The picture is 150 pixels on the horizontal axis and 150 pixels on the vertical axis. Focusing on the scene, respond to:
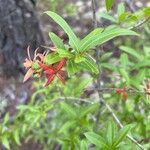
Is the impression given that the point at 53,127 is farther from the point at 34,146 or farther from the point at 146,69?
the point at 146,69

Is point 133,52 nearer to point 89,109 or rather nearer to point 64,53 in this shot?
point 89,109

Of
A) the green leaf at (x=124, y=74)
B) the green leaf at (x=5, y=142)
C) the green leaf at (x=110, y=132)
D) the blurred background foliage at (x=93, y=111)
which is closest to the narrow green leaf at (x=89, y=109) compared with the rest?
the blurred background foliage at (x=93, y=111)

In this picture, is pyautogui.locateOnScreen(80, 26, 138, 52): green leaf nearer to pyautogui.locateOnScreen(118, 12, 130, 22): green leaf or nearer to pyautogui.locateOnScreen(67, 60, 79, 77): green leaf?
pyautogui.locateOnScreen(67, 60, 79, 77): green leaf

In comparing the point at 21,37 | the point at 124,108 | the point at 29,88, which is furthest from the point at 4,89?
the point at 124,108

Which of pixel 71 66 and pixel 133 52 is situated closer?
pixel 71 66

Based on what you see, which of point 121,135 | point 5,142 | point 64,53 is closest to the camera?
point 64,53

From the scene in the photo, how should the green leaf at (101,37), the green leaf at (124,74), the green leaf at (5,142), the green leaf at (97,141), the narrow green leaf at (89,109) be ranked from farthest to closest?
the green leaf at (5,142) → the green leaf at (124,74) → the narrow green leaf at (89,109) → the green leaf at (97,141) → the green leaf at (101,37)

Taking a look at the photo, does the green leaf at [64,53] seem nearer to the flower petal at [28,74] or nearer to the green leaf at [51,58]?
the green leaf at [51,58]

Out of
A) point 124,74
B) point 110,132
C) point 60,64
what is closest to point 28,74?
point 60,64
